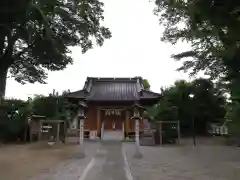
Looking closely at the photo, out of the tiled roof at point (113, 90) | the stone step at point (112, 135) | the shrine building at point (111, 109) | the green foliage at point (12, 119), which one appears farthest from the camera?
the tiled roof at point (113, 90)

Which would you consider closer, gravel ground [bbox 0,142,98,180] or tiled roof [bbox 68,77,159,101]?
gravel ground [bbox 0,142,98,180]

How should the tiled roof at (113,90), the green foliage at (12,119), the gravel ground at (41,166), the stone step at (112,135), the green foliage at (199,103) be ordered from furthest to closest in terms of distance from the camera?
the tiled roof at (113,90), the stone step at (112,135), the green foliage at (199,103), the green foliage at (12,119), the gravel ground at (41,166)

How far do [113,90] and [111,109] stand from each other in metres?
3.12

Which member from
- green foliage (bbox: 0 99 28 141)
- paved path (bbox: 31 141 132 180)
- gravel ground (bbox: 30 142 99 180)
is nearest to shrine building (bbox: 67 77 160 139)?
green foliage (bbox: 0 99 28 141)

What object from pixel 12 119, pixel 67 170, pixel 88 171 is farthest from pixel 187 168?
pixel 12 119

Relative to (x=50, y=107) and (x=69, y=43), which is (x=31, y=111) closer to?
(x=50, y=107)

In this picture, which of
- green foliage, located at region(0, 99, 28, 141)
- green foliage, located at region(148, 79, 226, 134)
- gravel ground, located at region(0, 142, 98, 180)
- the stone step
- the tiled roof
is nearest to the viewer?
gravel ground, located at region(0, 142, 98, 180)

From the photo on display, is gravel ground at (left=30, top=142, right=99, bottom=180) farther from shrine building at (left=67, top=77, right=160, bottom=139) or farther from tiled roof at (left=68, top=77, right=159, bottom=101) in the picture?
tiled roof at (left=68, top=77, right=159, bottom=101)

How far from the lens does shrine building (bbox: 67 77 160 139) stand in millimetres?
25672

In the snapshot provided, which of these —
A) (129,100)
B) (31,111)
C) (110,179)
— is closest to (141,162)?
(110,179)

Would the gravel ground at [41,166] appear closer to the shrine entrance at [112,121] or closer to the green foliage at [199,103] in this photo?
the green foliage at [199,103]

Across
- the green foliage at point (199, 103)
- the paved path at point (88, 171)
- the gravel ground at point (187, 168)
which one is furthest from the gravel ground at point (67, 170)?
the green foliage at point (199, 103)

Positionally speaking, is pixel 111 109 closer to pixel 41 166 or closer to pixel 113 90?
pixel 113 90

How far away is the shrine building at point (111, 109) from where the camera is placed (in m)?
25.7
